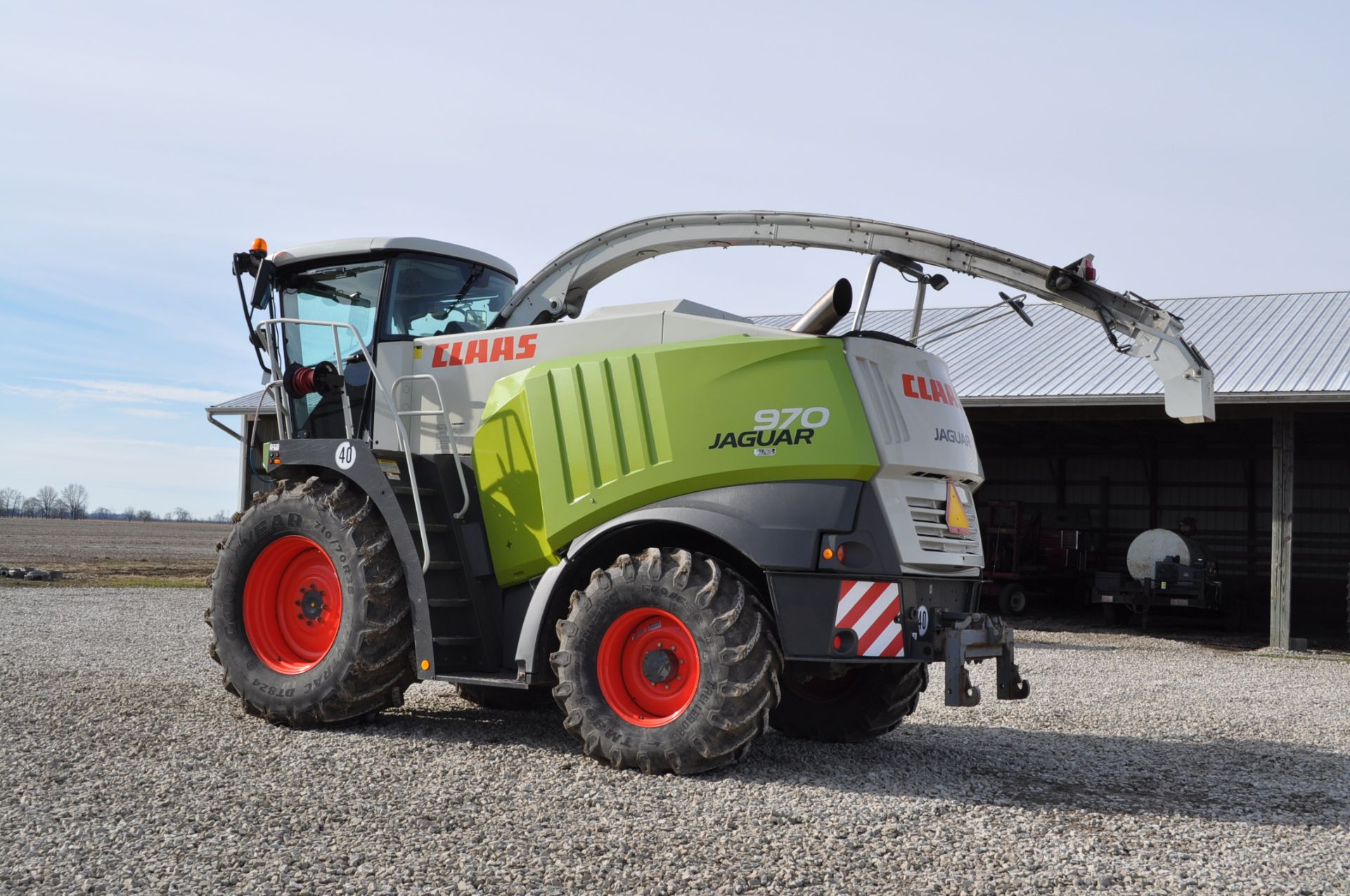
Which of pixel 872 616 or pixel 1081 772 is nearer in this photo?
pixel 872 616

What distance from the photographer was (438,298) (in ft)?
25.1

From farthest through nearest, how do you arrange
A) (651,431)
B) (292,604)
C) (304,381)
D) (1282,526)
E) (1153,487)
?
1. (1153,487)
2. (1282,526)
3. (304,381)
4. (292,604)
5. (651,431)

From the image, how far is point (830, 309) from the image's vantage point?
6023mm

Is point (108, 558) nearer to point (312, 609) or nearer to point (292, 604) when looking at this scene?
point (292, 604)

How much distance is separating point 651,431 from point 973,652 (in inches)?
80.7

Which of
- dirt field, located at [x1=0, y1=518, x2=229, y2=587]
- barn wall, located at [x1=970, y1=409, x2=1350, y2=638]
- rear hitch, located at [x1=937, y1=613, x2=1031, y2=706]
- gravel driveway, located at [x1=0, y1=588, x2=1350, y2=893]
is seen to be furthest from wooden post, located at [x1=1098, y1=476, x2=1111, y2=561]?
rear hitch, located at [x1=937, y1=613, x2=1031, y2=706]

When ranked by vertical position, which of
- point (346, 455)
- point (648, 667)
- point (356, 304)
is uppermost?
point (356, 304)

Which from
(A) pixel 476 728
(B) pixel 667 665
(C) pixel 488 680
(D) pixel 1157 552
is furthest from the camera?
(D) pixel 1157 552

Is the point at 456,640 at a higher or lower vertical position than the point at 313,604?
lower

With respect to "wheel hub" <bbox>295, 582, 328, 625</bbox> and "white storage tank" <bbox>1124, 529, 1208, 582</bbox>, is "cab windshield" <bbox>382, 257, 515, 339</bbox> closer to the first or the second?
"wheel hub" <bbox>295, 582, 328, 625</bbox>

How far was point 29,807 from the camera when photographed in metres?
4.88

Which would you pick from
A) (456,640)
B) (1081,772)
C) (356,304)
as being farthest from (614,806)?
(356,304)

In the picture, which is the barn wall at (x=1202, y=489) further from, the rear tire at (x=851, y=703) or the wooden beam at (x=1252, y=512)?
the rear tire at (x=851, y=703)

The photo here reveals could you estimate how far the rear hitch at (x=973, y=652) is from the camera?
575 cm
